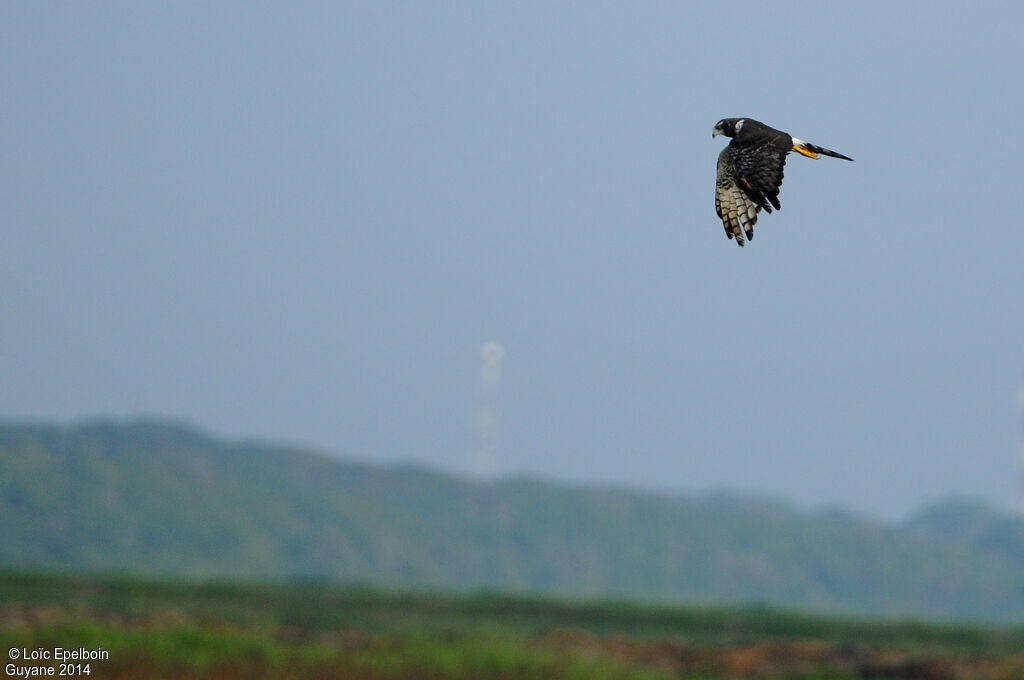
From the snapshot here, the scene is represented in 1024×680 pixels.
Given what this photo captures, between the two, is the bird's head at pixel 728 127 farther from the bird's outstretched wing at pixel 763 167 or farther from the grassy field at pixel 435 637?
the grassy field at pixel 435 637

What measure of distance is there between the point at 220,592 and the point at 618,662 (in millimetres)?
15129

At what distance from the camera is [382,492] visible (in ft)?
284

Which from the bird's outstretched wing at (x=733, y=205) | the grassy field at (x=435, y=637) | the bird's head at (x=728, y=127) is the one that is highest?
the bird's head at (x=728, y=127)

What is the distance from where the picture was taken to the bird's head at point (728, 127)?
348 inches

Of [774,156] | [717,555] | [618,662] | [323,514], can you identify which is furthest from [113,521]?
[774,156]

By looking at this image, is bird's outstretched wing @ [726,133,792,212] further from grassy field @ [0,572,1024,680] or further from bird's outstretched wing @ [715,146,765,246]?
grassy field @ [0,572,1024,680]

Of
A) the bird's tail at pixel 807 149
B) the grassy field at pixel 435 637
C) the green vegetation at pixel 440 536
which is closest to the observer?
the bird's tail at pixel 807 149

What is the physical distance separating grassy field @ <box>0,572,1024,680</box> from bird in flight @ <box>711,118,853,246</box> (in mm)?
13455

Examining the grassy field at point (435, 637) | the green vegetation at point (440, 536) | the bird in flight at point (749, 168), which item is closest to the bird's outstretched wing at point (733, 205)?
the bird in flight at point (749, 168)

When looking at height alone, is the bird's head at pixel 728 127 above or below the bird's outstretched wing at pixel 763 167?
above

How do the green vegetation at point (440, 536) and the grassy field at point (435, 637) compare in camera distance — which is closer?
the grassy field at point (435, 637)

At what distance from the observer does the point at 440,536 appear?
7981cm

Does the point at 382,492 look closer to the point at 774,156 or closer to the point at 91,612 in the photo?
the point at 91,612

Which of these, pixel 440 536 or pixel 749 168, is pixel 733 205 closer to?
pixel 749 168
